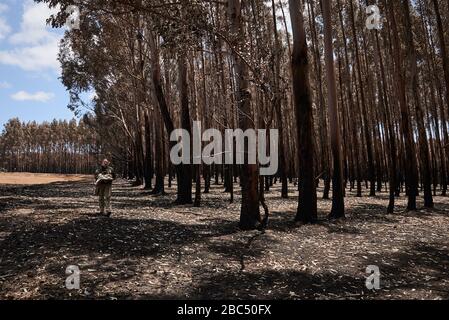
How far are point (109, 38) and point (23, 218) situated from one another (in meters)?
17.9

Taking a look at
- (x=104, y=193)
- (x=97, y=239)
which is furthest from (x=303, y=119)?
(x=97, y=239)

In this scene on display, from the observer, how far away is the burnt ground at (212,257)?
21.8 feet

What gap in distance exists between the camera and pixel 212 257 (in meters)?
8.86

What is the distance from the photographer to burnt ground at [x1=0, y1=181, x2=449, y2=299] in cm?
663

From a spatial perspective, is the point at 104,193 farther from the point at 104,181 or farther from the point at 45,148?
the point at 45,148

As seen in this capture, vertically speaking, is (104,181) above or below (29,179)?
above

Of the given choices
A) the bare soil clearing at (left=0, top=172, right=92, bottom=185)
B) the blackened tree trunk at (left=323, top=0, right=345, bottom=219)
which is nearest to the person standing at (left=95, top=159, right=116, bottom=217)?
the blackened tree trunk at (left=323, top=0, right=345, bottom=219)

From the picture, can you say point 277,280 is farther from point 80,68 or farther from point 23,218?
point 80,68

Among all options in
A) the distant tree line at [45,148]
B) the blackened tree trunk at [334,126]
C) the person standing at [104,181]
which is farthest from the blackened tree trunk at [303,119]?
the distant tree line at [45,148]

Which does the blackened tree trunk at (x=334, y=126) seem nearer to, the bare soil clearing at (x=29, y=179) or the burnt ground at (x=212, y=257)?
the burnt ground at (x=212, y=257)

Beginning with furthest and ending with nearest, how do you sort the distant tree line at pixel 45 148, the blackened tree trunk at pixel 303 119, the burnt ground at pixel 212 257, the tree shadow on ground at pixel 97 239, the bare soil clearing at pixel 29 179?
the distant tree line at pixel 45 148, the bare soil clearing at pixel 29 179, the blackened tree trunk at pixel 303 119, the tree shadow on ground at pixel 97 239, the burnt ground at pixel 212 257

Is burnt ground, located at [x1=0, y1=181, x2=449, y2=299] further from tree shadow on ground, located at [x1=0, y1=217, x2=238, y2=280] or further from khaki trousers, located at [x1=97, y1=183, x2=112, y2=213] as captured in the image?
khaki trousers, located at [x1=97, y1=183, x2=112, y2=213]

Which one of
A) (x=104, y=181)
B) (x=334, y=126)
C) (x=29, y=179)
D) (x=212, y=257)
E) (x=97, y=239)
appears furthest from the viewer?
(x=29, y=179)
